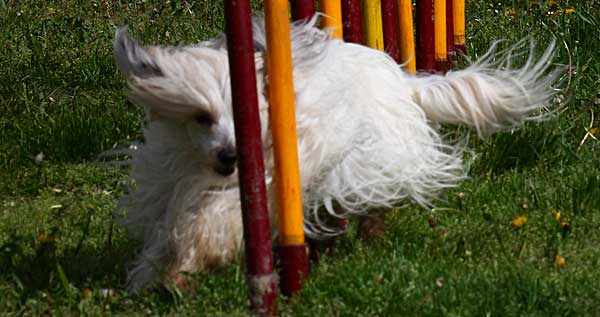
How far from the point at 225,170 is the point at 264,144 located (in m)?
0.15

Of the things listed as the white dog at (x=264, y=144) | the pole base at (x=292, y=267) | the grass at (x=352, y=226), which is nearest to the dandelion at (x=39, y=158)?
the grass at (x=352, y=226)

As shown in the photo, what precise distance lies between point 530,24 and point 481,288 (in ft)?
11.5

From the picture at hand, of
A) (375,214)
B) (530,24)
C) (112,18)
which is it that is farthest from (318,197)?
(112,18)

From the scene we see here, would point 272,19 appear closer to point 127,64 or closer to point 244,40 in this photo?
point 244,40

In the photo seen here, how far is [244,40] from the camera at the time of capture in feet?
13.0

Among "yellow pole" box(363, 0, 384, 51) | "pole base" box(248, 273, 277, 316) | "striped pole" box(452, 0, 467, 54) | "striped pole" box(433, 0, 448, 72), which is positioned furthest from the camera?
"striped pole" box(452, 0, 467, 54)

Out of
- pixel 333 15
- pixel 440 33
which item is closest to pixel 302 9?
pixel 333 15

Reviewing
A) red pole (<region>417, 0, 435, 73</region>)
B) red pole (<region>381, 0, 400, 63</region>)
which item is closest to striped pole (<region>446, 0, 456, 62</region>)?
red pole (<region>417, 0, 435, 73</region>)

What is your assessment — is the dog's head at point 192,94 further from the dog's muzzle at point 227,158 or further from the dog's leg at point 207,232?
the dog's leg at point 207,232

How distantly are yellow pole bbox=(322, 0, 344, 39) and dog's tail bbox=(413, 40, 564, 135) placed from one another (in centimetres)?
35

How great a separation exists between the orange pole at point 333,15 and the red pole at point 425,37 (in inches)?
36.7

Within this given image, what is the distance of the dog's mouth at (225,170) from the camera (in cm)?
441

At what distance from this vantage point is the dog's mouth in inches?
173

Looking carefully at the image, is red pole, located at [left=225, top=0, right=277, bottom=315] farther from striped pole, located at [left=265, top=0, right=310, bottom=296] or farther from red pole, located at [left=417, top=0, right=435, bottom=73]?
red pole, located at [left=417, top=0, right=435, bottom=73]
